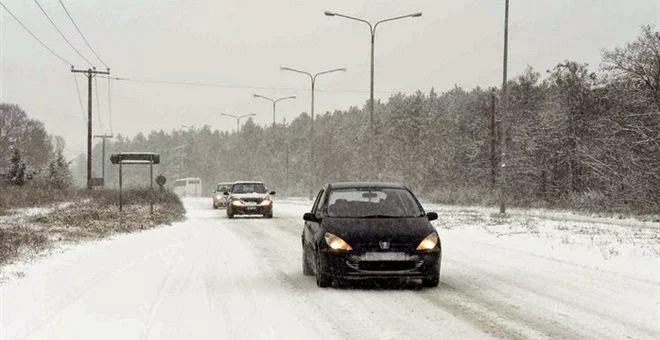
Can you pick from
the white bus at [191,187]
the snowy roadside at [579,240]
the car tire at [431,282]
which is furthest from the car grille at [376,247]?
the white bus at [191,187]

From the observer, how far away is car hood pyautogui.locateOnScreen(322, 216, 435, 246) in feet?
32.6

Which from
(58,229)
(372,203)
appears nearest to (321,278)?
(372,203)

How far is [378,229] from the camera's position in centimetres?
1015

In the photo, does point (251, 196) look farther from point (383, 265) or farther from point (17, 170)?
point (17, 170)

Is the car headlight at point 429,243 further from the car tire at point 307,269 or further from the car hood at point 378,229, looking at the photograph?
the car tire at point 307,269

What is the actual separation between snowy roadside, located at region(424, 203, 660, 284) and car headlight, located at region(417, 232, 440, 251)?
3238 mm

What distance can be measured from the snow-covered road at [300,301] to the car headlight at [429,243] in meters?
0.57

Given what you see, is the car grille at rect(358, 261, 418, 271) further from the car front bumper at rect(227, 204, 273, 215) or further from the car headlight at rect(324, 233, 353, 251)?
A: the car front bumper at rect(227, 204, 273, 215)

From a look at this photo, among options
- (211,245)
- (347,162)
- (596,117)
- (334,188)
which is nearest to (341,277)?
(334,188)

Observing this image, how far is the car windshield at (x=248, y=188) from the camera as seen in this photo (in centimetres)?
3232

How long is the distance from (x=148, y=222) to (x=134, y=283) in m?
15.7

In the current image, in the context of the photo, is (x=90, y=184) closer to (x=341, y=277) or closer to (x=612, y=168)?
(x=612, y=168)

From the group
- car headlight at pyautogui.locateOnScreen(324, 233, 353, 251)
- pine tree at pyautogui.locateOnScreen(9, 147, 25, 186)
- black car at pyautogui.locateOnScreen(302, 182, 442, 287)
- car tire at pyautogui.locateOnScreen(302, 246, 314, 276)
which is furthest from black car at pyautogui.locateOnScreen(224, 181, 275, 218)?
pine tree at pyautogui.locateOnScreen(9, 147, 25, 186)

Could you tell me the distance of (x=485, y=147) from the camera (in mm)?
62531
